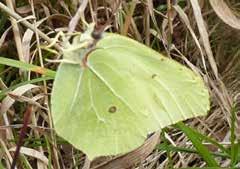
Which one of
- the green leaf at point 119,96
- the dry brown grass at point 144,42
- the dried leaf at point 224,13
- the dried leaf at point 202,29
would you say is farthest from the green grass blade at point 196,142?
the dried leaf at point 224,13

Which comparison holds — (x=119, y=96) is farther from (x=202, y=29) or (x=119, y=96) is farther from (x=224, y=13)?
(x=224, y=13)

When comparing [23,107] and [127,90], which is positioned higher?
[127,90]

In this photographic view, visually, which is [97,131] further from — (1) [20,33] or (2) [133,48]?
(1) [20,33]

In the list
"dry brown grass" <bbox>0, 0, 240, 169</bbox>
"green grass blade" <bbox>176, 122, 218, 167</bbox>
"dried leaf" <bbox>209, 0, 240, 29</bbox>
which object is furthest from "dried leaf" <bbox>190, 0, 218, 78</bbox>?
"green grass blade" <bbox>176, 122, 218, 167</bbox>

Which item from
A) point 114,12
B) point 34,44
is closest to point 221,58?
point 114,12

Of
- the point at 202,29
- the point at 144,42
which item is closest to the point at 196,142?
the point at 202,29

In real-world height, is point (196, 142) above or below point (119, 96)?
below

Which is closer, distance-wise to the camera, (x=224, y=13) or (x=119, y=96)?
(x=119, y=96)

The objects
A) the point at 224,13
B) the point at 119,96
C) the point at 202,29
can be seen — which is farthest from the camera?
the point at 224,13

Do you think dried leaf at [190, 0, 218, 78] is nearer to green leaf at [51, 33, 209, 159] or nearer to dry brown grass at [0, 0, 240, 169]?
dry brown grass at [0, 0, 240, 169]
